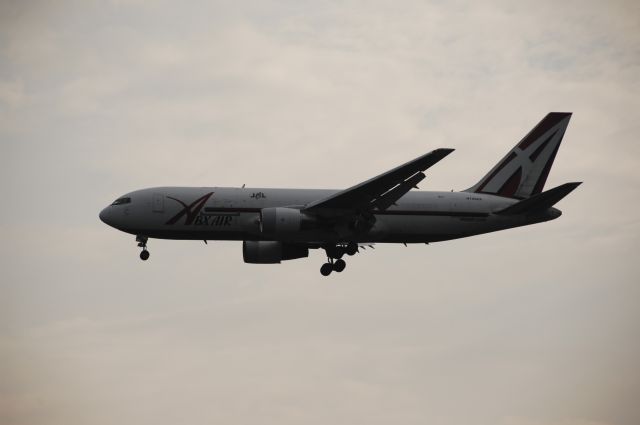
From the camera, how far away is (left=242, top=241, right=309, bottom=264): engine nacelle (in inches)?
2092

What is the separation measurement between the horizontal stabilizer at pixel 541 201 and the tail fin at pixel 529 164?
2.67 m

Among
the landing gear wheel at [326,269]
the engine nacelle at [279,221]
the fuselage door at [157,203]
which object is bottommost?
the landing gear wheel at [326,269]

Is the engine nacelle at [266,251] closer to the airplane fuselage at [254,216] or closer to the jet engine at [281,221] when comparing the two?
the airplane fuselage at [254,216]

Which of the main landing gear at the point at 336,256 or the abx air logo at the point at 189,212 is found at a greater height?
the abx air logo at the point at 189,212

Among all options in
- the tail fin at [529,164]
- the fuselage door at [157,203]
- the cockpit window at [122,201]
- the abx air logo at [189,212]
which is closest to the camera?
the abx air logo at [189,212]

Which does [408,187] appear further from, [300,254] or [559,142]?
Result: [559,142]

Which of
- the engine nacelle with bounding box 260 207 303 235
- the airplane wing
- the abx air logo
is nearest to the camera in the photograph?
the airplane wing

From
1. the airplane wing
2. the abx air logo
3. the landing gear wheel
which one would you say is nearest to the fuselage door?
the abx air logo

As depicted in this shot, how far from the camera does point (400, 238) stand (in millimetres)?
51625

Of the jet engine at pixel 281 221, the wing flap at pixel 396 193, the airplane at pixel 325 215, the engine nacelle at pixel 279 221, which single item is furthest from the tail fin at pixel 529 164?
the engine nacelle at pixel 279 221

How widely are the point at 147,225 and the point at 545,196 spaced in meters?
19.8

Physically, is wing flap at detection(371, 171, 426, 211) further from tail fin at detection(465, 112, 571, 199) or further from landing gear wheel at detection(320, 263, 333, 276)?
tail fin at detection(465, 112, 571, 199)

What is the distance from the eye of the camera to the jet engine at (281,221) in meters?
48.1

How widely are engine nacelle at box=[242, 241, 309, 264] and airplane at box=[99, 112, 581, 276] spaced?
0.05 m
